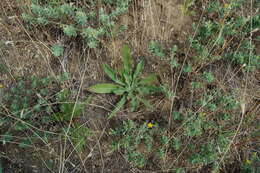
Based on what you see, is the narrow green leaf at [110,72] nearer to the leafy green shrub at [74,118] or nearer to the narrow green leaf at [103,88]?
the narrow green leaf at [103,88]

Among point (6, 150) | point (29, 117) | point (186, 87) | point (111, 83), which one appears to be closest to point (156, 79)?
point (186, 87)

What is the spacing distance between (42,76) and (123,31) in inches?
35.3

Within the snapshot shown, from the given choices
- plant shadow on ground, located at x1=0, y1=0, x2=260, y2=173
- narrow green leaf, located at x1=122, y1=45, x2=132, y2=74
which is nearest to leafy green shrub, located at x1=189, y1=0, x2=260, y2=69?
plant shadow on ground, located at x1=0, y1=0, x2=260, y2=173

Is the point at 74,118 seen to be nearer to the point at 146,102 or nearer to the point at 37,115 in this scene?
the point at 37,115

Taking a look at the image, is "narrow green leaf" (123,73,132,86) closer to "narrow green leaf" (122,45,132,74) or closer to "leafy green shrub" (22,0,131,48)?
"narrow green leaf" (122,45,132,74)

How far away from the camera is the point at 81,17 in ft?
5.98

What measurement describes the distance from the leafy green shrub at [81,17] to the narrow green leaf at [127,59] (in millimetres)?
223

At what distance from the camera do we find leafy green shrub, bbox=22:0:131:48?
1.88 meters

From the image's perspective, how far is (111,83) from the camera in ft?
6.62

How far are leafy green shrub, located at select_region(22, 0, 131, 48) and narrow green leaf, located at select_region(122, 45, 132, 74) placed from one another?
223 millimetres

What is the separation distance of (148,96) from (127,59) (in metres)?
0.38

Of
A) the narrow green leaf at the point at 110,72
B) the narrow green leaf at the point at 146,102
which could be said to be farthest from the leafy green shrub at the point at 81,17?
the narrow green leaf at the point at 146,102

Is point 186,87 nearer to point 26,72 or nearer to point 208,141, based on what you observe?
point 208,141

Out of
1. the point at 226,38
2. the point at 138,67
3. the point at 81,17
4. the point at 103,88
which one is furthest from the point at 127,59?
the point at 226,38
